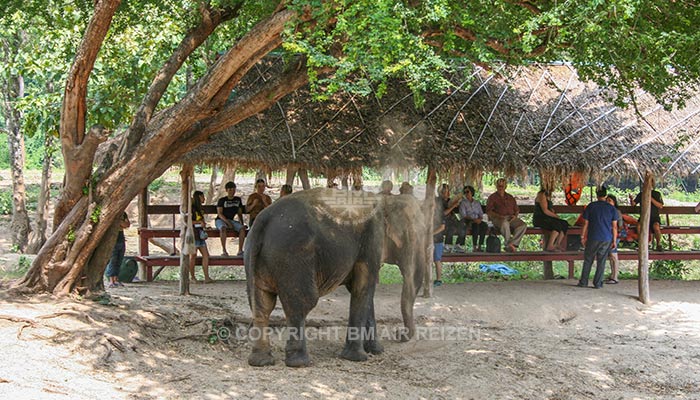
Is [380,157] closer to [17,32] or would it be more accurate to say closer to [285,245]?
[285,245]

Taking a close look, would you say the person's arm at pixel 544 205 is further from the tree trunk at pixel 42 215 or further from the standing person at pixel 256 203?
the tree trunk at pixel 42 215

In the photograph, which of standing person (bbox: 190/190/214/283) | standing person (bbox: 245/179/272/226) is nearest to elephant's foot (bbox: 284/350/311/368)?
standing person (bbox: 190/190/214/283)

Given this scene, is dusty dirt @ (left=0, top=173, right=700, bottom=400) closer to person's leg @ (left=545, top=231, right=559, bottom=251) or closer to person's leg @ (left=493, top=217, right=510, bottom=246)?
person's leg @ (left=493, top=217, right=510, bottom=246)

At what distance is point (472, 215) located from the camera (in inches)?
560

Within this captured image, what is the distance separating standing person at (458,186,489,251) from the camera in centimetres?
1420

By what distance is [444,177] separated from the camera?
43.4ft

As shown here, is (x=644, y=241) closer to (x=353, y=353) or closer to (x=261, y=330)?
(x=353, y=353)

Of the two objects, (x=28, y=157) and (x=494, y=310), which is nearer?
(x=494, y=310)

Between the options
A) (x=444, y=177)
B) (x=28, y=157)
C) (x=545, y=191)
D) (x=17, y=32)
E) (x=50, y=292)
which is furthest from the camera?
(x=28, y=157)

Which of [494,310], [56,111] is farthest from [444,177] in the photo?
[56,111]

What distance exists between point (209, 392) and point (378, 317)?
15.3ft

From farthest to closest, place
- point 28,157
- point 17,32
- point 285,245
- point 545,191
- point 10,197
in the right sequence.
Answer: point 28,157 → point 10,197 → point 17,32 → point 545,191 → point 285,245

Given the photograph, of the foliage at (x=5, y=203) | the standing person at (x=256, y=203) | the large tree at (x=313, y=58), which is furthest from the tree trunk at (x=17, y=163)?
the large tree at (x=313, y=58)

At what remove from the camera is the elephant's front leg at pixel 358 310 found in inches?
353
